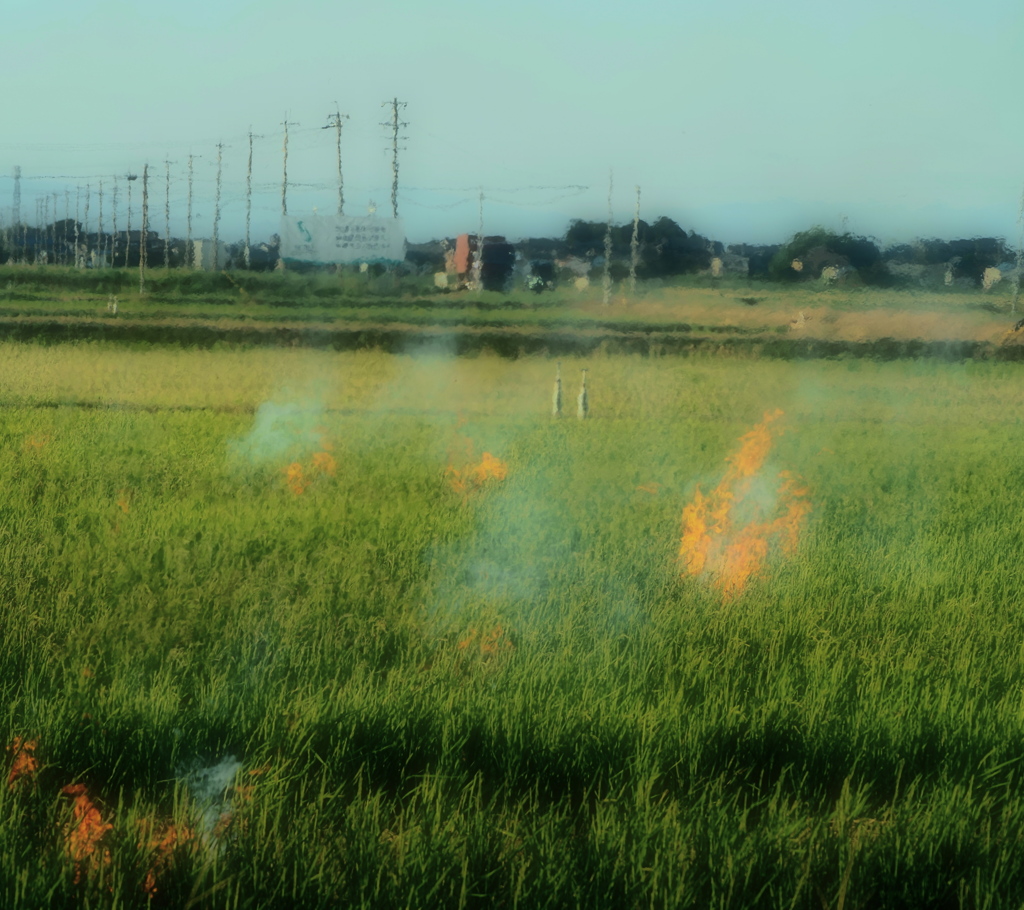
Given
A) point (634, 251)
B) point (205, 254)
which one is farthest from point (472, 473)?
point (205, 254)

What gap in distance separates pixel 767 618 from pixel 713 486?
4025mm

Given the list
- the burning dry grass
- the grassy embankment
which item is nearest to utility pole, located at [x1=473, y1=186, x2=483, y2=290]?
the grassy embankment

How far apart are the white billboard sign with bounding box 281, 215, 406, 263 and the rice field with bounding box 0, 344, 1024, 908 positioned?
27.3 metres

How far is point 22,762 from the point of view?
327cm

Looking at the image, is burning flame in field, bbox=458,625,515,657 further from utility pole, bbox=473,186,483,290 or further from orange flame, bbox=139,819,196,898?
utility pole, bbox=473,186,483,290

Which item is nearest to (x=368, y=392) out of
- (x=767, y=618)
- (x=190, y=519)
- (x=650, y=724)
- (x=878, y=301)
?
(x=878, y=301)

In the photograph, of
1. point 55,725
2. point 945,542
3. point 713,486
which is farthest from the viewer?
point 713,486

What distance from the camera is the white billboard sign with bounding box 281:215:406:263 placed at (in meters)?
36.2

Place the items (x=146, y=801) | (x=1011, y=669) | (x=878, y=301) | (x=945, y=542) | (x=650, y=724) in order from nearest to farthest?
(x=146, y=801)
(x=650, y=724)
(x=1011, y=669)
(x=945, y=542)
(x=878, y=301)

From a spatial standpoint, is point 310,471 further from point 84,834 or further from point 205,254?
point 205,254

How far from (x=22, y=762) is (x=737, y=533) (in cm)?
424

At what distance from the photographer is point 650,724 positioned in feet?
12.2

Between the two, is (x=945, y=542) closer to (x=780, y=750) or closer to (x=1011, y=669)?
(x=1011, y=669)

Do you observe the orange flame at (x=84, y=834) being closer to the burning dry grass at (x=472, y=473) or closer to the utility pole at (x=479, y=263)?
the burning dry grass at (x=472, y=473)
